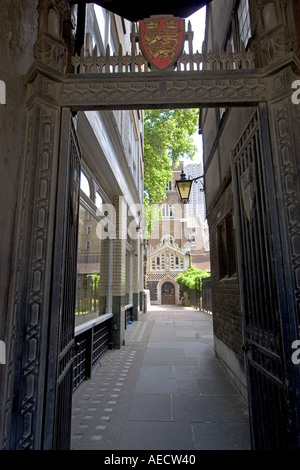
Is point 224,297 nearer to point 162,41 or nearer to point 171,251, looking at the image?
point 162,41

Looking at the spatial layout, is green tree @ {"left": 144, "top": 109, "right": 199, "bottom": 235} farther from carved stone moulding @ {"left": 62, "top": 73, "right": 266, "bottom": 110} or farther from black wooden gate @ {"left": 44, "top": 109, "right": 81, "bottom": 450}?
black wooden gate @ {"left": 44, "top": 109, "right": 81, "bottom": 450}

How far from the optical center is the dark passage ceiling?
3.12 m

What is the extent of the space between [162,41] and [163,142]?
60.7ft

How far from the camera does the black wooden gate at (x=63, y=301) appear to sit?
222cm

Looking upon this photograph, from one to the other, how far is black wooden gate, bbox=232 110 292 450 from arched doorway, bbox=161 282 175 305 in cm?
3966

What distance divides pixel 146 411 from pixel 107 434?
31.6 inches

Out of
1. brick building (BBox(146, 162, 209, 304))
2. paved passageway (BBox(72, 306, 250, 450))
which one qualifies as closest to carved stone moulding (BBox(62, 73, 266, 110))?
paved passageway (BBox(72, 306, 250, 450))

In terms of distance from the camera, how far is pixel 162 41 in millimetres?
2795

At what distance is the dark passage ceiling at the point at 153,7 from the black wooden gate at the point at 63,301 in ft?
5.21

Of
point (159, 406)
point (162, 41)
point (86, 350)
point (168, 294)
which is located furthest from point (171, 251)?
point (162, 41)

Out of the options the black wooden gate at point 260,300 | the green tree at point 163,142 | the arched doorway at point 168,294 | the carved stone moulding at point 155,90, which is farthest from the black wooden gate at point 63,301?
the arched doorway at point 168,294
